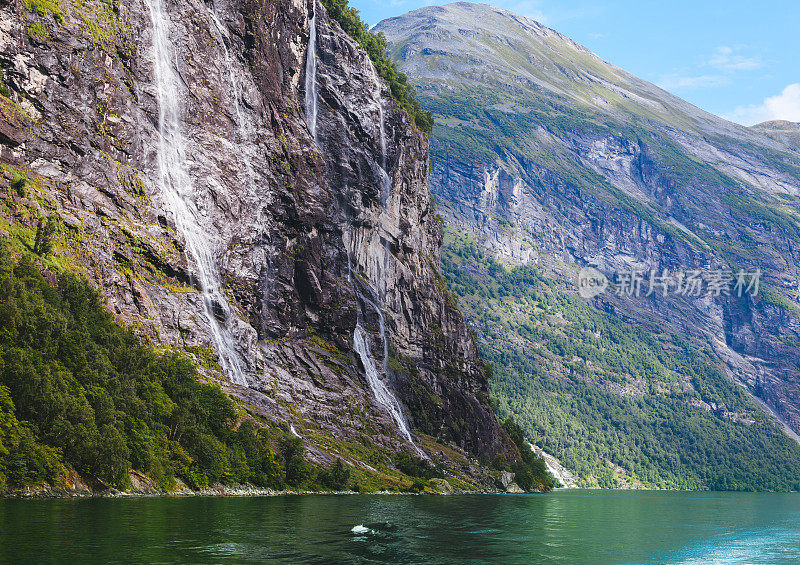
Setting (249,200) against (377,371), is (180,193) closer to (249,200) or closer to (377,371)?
(249,200)

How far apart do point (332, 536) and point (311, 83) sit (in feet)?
415

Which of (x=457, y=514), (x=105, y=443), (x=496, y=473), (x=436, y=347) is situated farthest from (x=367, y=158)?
(x=105, y=443)

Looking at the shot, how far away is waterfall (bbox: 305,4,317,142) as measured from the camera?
16150 cm

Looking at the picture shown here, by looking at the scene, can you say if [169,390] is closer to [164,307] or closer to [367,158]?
[164,307]

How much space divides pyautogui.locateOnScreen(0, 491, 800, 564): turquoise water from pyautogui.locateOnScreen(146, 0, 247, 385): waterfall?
30949 millimetres

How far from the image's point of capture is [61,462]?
61.1m

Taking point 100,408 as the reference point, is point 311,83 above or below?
above

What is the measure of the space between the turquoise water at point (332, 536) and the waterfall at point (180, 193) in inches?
1218

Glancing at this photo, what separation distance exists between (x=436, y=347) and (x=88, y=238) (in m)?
99.3

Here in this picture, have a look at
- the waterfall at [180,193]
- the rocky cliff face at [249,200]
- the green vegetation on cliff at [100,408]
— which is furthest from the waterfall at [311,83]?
the green vegetation on cliff at [100,408]

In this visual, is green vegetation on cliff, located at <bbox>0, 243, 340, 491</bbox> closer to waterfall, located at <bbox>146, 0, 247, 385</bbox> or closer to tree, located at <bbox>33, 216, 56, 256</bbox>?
tree, located at <bbox>33, 216, 56, 256</bbox>

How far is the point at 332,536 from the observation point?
53.8m

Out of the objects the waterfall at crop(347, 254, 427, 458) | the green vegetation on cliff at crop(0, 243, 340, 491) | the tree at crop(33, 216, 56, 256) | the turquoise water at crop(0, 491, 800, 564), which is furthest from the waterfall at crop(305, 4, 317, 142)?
the turquoise water at crop(0, 491, 800, 564)

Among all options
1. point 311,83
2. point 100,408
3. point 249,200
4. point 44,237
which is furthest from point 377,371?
point 100,408
